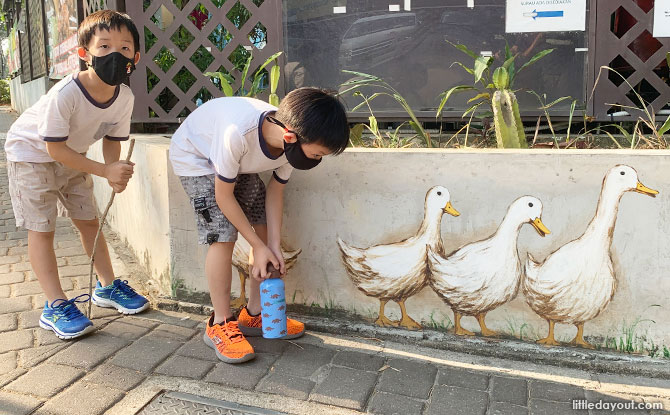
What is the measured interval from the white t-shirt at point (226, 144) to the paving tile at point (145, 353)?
82 cm

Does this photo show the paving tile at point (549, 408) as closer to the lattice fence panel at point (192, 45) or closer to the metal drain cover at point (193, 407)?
the metal drain cover at point (193, 407)

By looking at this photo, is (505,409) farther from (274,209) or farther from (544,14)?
(544,14)

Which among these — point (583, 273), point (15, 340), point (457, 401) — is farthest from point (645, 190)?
point (15, 340)

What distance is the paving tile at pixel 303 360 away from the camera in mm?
2756

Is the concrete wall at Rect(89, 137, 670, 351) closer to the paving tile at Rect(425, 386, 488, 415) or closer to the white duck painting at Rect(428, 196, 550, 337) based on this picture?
the white duck painting at Rect(428, 196, 550, 337)

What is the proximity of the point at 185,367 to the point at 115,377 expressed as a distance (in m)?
0.29

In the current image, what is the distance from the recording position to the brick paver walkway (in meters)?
2.48

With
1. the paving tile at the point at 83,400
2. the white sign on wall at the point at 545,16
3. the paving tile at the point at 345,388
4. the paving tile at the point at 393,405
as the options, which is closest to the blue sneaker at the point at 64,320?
the paving tile at the point at 83,400

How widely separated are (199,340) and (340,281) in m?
0.76

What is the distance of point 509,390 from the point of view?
2619 millimetres

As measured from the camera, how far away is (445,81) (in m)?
4.50

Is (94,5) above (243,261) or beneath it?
above

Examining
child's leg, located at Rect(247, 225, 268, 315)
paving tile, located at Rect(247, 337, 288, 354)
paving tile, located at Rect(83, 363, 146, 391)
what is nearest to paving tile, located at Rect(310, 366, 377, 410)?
paving tile, located at Rect(247, 337, 288, 354)

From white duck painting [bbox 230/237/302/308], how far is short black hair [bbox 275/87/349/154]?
837 millimetres
